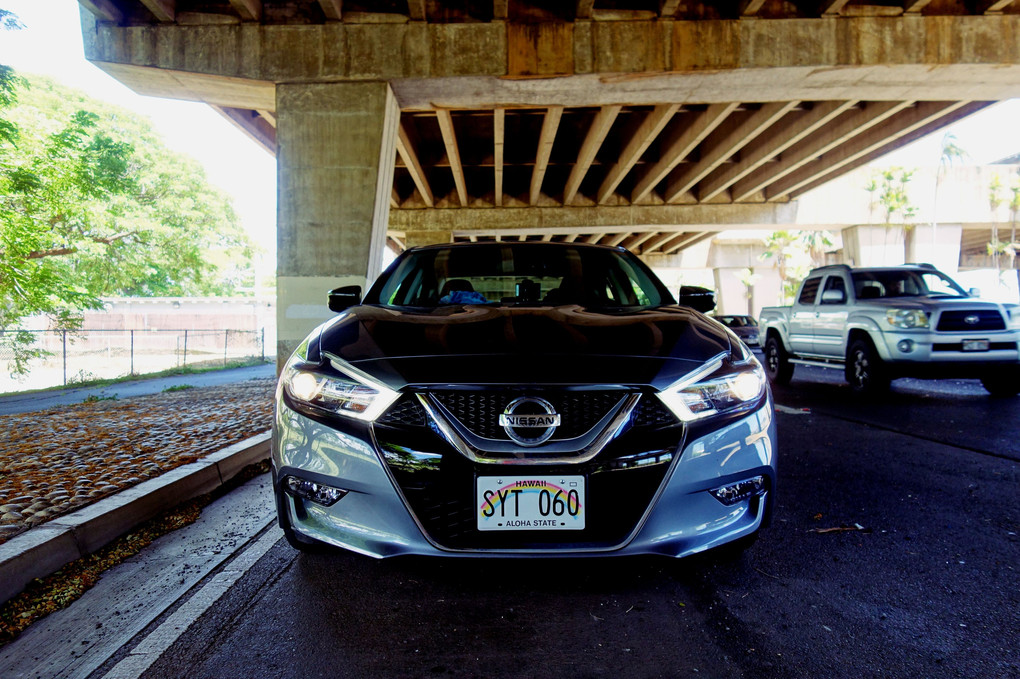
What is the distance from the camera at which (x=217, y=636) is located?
229 centimetres

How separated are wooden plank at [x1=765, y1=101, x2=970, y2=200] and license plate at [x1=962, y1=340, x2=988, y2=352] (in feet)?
28.0

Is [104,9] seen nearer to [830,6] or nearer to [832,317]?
[830,6]

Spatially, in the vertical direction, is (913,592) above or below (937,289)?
below

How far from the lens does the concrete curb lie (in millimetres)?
2695

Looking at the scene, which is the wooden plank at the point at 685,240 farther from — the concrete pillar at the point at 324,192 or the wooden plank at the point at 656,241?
the concrete pillar at the point at 324,192

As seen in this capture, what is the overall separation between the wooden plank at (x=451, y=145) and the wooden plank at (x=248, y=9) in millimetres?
3168

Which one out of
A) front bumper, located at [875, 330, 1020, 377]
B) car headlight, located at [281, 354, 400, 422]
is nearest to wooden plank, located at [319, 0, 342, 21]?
car headlight, located at [281, 354, 400, 422]

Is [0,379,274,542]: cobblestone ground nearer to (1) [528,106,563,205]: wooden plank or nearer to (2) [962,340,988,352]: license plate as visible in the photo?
(1) [528,106,563,205]: wooden plank

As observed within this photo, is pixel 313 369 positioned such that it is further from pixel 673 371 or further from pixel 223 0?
pixel 223 0

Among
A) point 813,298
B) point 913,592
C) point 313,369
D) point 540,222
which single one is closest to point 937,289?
point 813,298

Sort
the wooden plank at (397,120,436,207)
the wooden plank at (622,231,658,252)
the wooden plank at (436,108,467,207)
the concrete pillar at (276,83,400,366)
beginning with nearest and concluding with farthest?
1. the concrete pillar at (276,83,400,366)
2. the wooden plank at (436,108,467,207)
3. the wooden plank at (397,120,436,207)
4. the wooden plank at (622,231,658,252)

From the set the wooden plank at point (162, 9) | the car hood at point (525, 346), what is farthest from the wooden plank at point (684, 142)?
the car hood at point (525, 346)

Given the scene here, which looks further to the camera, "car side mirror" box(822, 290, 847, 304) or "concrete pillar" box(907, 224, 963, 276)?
"concrete pillar" box(907, 224, 963, 276)

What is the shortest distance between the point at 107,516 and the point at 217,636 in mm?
1469
